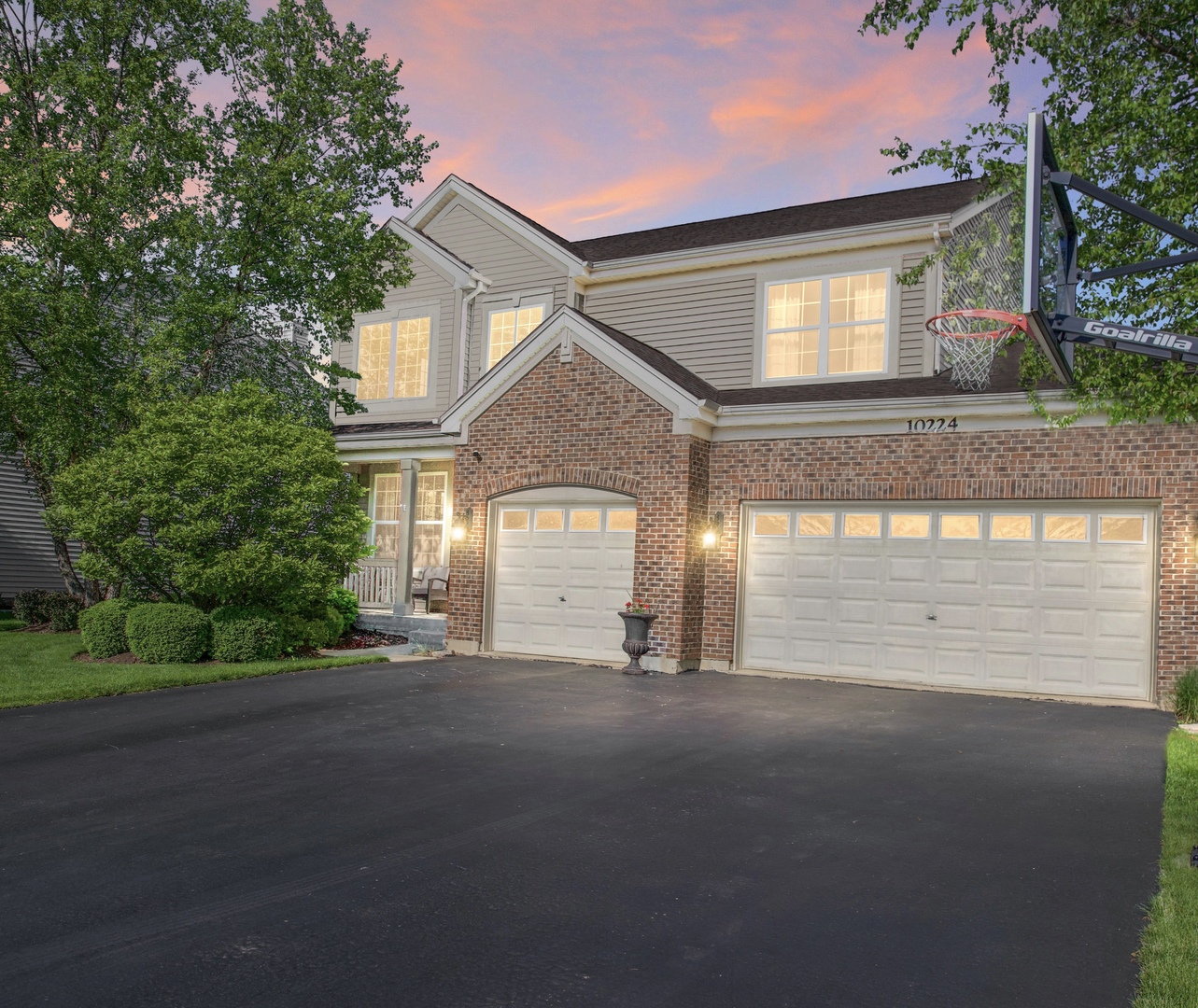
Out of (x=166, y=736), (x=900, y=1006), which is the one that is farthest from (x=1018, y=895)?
(x=166, y=736)

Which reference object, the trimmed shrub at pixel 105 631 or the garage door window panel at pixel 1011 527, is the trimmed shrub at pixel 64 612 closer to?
the trimmed shrub at pixel 105 631

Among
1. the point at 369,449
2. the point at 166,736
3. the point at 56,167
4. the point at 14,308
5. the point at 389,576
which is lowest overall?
the point at 166,736

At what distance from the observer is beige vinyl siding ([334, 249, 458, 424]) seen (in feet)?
65.9

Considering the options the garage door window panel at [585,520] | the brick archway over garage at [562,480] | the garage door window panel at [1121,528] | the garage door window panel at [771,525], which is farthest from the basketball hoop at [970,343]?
Result: the garage door window panel at [585,520]

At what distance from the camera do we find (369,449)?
1955 centimetres

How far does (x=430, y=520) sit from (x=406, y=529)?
201 centimetres

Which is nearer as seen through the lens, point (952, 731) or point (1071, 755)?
point (1071, 755)

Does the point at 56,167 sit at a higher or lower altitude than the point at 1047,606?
higher

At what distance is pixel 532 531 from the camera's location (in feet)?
53.5

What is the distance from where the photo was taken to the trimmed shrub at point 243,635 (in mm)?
14278

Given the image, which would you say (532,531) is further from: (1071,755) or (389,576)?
(1071,755)

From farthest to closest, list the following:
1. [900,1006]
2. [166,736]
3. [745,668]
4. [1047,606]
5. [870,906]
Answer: [745,668] → [1047,606] → [166,736] → [870,906] → [900,1006]

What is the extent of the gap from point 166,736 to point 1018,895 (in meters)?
7.50

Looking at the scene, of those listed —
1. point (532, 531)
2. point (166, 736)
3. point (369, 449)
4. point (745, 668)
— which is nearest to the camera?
point (166, 736)
